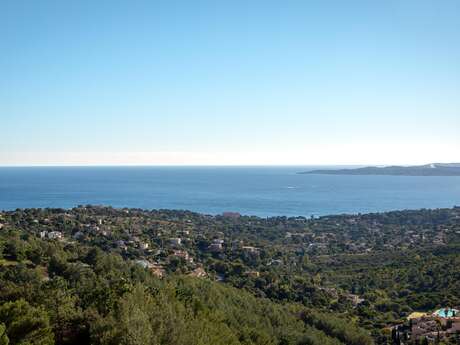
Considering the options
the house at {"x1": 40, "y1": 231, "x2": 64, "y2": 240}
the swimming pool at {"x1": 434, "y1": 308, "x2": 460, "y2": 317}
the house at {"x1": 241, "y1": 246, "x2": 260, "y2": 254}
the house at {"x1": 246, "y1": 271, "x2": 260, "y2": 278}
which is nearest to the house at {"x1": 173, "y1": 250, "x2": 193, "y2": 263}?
the house at {"x1": 246, "y1": 271, "x2": 260, "y2": 278}

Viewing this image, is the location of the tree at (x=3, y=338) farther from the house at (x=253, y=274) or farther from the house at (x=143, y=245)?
the house at (x=143, y=245)

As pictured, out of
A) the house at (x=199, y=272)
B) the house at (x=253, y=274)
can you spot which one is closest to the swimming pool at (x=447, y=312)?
the house at (x=253, y=274)

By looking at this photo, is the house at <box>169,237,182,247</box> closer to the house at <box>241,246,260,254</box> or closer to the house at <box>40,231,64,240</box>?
the house at <box>241,246,260,254</box>

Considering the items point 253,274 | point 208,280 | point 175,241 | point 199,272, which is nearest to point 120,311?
point 208,280

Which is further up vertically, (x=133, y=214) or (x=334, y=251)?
(x=133, y=214)

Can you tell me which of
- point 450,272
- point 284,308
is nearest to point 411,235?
point 450,272

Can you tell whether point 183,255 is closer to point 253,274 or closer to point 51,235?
point 253,274

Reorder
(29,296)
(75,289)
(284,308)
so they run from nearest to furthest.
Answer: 1. (29,296)
2. (75,289)
3. (284,308)

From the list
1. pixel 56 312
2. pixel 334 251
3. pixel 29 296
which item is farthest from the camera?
pixel 334 251

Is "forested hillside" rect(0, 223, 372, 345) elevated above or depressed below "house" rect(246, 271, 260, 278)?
above

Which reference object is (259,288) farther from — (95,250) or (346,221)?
(346,221)

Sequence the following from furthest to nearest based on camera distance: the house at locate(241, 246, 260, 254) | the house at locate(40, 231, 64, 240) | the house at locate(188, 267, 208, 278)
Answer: the house at locate(241, 246, 260, 254) → the house at locate(40, 231, 64, 240) → the house at locate(188, 267, 208, 278)
